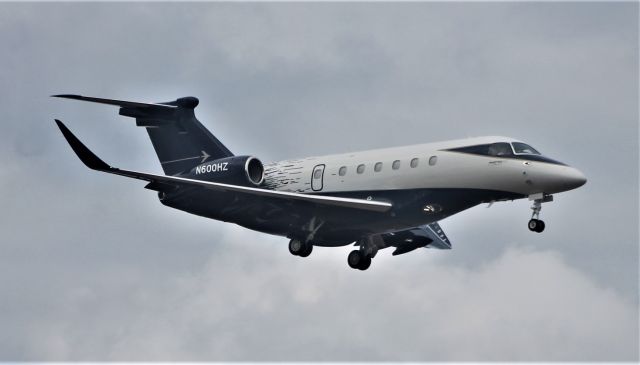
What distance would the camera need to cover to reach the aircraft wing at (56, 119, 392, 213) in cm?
4247

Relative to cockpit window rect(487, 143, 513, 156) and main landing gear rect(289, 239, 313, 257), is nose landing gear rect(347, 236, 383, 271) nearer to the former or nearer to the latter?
main landing gear rect(289, 239, 313, 257)

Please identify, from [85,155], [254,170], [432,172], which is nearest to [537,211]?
[432,172]

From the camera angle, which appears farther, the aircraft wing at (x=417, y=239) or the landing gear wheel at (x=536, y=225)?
the aircraft wing at (x=417, y=239)

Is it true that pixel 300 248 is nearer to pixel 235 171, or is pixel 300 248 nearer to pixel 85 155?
pixel 235 171

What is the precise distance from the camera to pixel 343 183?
1759 inches

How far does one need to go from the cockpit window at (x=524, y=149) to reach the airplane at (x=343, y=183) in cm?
5

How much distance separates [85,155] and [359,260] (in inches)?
438

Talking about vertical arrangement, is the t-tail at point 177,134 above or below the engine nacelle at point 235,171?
above

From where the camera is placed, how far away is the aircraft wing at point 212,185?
139 ft

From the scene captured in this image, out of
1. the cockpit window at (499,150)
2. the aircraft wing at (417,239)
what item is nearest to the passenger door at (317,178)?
the aircraft wing at (417,239)

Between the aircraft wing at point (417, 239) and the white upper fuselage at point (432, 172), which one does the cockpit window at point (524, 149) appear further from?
the aircraft wing at point (417, 239)

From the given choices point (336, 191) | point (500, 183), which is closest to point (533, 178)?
point (500, 183)

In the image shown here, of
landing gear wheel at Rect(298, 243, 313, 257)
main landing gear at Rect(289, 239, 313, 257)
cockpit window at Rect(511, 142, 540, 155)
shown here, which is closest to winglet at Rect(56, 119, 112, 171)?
main landing gear at Rect(289, 239, 313, 257)

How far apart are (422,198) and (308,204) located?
4573 millimetres
